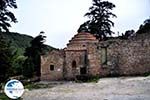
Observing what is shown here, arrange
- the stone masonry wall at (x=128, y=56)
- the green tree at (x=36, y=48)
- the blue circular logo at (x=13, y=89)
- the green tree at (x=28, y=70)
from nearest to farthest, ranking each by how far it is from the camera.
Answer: the blue circular logo at (x=13, y=89), the stone masonry wall at (x=128, y=56), the green tree at (x=28, y=70), the green tree at (x=36, y=48)

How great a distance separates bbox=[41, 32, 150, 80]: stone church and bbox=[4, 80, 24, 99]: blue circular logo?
30543 millimetres

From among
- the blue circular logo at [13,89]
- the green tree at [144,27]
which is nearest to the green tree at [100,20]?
the green tree at [144,27]

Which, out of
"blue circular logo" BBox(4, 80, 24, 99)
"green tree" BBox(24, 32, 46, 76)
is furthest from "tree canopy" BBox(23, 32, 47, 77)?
"blue circular logo" BBox(4, 80, 24, 99)

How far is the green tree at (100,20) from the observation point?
233 feet

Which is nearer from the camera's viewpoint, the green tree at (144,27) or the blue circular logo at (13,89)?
the blue circular logo at (13,89)

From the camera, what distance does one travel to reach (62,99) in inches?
984

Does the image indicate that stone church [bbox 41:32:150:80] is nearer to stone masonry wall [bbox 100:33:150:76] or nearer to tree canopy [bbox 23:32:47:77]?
stone masonry wall [bbox 100:33:150:76]

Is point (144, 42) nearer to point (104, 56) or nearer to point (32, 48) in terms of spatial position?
point (104, 56)

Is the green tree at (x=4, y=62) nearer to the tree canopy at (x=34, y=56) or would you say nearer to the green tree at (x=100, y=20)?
the tree canopy at (x=34, y=56)

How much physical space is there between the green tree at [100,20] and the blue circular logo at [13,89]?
188 ft

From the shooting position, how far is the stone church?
4301cm

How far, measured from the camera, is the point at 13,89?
12.9 metres

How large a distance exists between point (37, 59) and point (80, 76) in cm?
1529

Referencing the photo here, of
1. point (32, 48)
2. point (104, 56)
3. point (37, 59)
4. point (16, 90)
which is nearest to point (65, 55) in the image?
point (104, 56)
